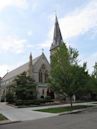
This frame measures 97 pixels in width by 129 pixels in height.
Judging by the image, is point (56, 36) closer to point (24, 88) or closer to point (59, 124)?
point (24, 88)

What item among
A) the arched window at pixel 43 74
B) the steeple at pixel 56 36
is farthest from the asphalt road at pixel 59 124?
the steeple at pixel 56 36

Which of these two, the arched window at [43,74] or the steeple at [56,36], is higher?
the steeple at [56,36]

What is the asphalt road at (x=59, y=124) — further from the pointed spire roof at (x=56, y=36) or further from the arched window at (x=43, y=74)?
the pointed spire roof at (x=56, y=36)

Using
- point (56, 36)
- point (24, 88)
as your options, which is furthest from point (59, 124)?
point (56, 36)

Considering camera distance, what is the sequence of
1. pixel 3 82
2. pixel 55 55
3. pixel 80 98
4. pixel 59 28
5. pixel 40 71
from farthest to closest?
pixel 3 82 < pixel 59 28 < pixel 40 71 < pixel 80 98 < pixel 55 55

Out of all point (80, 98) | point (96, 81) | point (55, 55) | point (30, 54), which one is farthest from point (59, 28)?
point (55, 55)

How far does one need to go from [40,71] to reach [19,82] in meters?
16.4

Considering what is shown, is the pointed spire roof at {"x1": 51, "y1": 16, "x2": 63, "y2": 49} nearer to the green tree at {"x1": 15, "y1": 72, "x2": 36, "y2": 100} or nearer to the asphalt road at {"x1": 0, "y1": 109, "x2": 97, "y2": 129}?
the green tree at {"x1": 15, "y1": 72, "x2": 36, "y2": 100}

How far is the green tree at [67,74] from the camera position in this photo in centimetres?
2980

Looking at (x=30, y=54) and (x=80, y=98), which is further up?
(x=30, y=54)

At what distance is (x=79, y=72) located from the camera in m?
30.0

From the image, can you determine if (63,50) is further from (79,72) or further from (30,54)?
(30,54)

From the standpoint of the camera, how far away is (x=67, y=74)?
29984mm

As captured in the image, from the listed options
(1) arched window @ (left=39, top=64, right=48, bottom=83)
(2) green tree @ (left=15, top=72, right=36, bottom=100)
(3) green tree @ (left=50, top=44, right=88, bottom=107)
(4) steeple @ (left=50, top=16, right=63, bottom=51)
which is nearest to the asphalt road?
(3) green tree @ (left=50, top=44, right=88, bottom=107)
